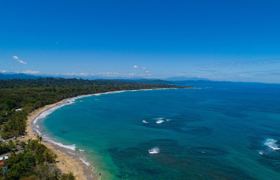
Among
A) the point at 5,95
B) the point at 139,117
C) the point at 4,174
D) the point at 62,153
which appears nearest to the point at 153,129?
the point at 139,117

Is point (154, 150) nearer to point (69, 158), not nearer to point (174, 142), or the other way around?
point (174, 142)

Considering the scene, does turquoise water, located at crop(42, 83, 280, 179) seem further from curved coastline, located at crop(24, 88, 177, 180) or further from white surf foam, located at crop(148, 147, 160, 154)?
curved coastline, located at crop(24, 88, 177, 180)

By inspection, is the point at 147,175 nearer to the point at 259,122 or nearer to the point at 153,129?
the point at 153,129

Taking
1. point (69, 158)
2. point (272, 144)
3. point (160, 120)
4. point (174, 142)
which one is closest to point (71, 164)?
point (69, 158)

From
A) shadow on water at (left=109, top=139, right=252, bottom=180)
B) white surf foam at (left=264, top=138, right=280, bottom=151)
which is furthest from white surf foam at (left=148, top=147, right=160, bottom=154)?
white surf foam at (left=264, top=138, right=280, bottom=151)

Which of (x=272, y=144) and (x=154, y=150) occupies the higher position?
(x=272, y=144)

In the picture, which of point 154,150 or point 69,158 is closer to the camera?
point 69,158
